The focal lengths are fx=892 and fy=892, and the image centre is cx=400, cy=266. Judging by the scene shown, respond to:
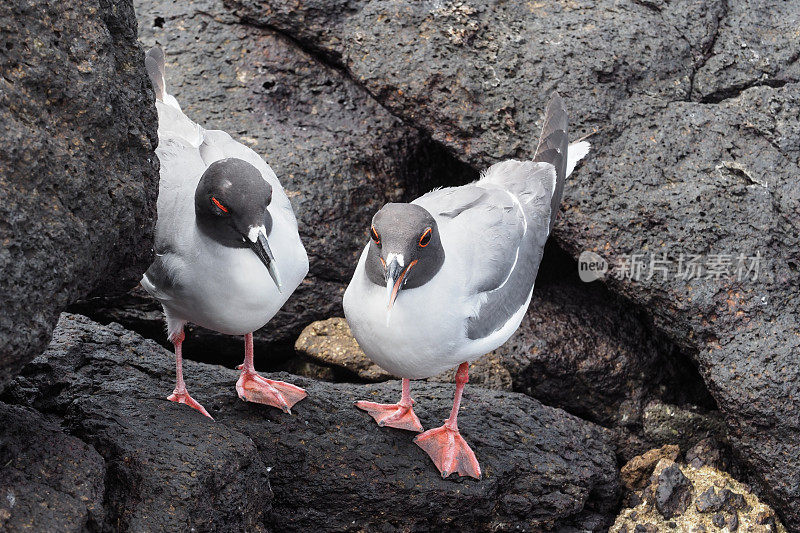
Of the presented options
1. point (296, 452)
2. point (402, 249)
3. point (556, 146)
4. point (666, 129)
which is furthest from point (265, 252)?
point (666, 129)

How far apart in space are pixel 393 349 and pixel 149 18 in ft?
14.1

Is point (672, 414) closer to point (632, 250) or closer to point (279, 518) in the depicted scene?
point (632, 250)

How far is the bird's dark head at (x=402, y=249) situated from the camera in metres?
4.75

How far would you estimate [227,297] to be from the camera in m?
5.03

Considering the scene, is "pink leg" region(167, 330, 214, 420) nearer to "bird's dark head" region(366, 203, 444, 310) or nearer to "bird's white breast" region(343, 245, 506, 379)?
"bird's white breast" region(343, 245, 506, 379)

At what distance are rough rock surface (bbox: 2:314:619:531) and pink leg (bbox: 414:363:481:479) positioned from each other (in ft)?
0.20

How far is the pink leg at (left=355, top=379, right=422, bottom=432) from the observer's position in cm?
566

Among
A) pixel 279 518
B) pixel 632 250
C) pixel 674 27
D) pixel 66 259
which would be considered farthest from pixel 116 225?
pixel 674 27

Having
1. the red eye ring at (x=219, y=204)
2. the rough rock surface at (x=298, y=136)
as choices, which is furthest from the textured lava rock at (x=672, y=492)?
the red eye ring at (x=219, y=204)

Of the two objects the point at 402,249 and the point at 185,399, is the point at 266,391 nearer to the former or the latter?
the point at 185,399

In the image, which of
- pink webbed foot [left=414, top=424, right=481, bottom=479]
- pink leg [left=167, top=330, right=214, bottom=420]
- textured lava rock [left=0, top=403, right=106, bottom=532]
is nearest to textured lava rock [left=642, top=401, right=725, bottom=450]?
pink webbed foot [left=414, top=424, right=481, bottom=479]

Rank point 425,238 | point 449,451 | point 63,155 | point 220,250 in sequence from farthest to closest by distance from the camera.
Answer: point 449,451 < point 220,250 < point 425,238 < point 63,155

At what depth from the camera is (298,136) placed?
7301 mm

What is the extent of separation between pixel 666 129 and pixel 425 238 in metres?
2.55
